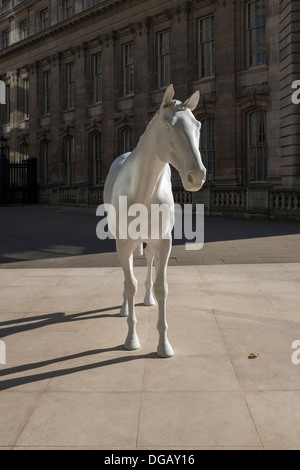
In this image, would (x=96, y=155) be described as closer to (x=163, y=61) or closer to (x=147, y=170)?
(x=163, y=61)

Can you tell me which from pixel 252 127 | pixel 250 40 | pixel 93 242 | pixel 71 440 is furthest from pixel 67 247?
pixel 250 40

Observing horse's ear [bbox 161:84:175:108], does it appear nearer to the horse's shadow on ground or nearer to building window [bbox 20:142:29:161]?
the horse's shadow on ground

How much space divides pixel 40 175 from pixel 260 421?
127ft

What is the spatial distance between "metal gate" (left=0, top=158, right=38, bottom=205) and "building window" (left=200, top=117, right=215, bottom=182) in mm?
16971

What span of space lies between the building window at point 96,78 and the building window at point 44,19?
313 inches

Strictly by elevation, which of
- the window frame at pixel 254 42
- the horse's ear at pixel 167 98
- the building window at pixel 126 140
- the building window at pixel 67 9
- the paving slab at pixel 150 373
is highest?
the building window at pixel 67 9

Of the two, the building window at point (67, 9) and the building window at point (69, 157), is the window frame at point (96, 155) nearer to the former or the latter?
the building window at point (69, 157)

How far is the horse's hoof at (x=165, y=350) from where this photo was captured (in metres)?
4.42

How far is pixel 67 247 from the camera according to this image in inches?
506

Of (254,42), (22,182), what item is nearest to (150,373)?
(254,42)

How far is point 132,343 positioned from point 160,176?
1668 millimetres

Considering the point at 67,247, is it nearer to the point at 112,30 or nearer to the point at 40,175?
the point at 112,30

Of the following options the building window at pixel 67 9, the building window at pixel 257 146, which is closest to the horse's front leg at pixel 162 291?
the building window at pixel 257 146

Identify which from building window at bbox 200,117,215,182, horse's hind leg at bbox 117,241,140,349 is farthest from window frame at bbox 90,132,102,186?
horse's hind leg at bbox 117,241,140,349
